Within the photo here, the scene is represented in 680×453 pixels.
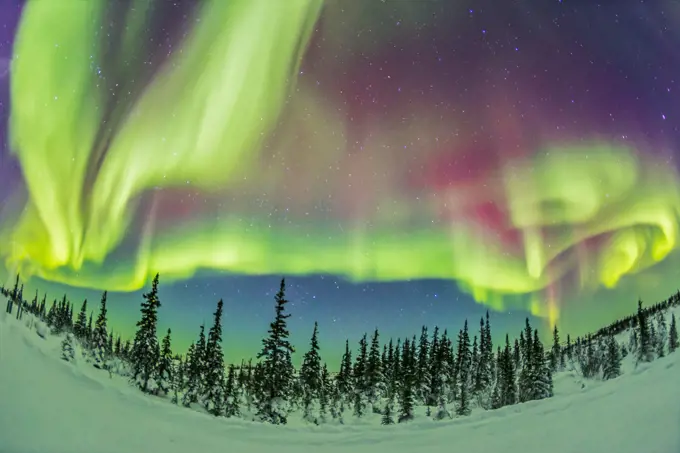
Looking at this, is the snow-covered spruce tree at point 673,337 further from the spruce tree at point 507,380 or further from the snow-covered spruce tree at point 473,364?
the snow-covered spruce tree at point 473,364

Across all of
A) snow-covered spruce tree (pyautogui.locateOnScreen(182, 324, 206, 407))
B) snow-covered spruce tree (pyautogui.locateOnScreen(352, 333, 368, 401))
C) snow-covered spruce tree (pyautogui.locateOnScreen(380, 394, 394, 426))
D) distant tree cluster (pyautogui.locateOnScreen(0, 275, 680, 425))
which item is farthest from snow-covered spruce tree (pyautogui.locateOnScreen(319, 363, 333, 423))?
snow-covered spruce tree (pyautogui.locateOnScreen(182, 324, 206, 407))

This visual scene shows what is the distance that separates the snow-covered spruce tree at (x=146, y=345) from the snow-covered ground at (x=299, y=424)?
0.50 feet

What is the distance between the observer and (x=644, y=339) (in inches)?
209

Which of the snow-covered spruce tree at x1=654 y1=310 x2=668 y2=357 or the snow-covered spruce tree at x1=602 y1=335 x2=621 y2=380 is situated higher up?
the snow-covered spruce tree at x1=654 y1=310 x2=668 y2=357

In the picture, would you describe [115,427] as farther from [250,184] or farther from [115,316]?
[250,184]

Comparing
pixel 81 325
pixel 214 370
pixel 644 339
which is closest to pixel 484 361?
pixel 644 339

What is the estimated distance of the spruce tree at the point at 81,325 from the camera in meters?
5.48

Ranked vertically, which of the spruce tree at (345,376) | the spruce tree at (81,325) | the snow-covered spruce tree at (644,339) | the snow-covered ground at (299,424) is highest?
the snow-covered spruce tree at (644,339)

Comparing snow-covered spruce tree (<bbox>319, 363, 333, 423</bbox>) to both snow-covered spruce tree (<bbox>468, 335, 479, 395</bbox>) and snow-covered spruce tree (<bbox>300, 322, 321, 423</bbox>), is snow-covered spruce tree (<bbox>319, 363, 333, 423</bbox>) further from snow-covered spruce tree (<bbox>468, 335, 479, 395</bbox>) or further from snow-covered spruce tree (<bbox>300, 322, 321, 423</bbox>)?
snow-covered spruce tree (<bbox>468, 335, 479, 395</bbox>)

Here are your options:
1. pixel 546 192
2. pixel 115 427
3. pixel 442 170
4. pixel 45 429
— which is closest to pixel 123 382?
pixel 115 427

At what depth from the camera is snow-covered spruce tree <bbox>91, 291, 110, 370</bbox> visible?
5418 millimetres

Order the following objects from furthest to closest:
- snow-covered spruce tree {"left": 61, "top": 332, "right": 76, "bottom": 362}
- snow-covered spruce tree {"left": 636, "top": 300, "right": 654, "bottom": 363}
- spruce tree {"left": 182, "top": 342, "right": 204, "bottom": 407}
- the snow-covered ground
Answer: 1. snow-covered spruce tree {"left": 61, "top": 332, "right": 76, "bottom": 362}
2. spruce tree {"left": 182, "top": 342, "right": 204, "bottom": 407}
3. snow-covered spruce tree {"left": 636, "top": 300, "right": 654, "bottom": 363}
4. the snow-covered ground

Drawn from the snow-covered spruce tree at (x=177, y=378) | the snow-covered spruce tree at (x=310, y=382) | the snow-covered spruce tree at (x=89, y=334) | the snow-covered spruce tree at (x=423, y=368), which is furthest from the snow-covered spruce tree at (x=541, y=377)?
the snow-covered spruce tree at (x=89, y=334)

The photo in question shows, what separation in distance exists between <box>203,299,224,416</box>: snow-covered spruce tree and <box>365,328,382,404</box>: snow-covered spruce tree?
4.46ft
